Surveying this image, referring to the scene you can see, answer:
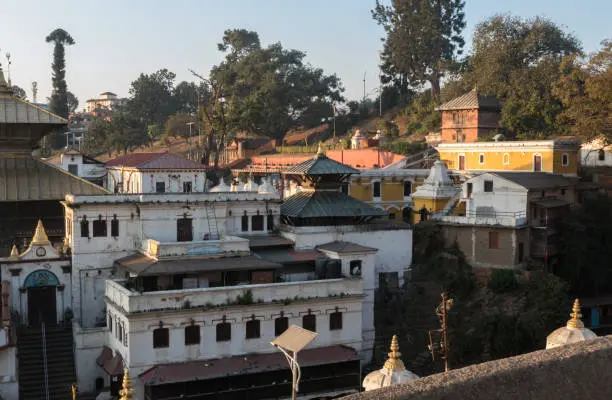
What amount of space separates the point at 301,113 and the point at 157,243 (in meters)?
A: 61.7

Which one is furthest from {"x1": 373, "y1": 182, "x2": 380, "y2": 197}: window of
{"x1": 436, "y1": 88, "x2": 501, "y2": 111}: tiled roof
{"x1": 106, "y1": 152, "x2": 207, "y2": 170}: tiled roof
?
{"x1": 436, "y1": 88, "x2": 501, "y2": 111}: tiled roof

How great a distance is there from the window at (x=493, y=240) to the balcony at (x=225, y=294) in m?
12.4

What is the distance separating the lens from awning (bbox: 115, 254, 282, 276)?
30.8 metres

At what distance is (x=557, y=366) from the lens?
334 inches

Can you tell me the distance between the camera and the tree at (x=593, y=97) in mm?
46594

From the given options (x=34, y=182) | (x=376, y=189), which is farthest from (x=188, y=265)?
(x=376, y=189)

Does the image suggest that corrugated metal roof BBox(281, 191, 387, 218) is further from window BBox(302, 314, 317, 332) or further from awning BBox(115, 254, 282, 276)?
window BBox(302, 314, 317, 332)

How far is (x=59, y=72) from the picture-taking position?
4038 inches

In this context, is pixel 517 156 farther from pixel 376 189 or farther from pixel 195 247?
pixel 195 247

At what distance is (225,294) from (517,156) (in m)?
28.8

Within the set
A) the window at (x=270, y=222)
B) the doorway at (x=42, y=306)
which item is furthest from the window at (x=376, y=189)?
the doorway at (x=42, y=306)

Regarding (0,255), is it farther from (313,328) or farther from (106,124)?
(106,124)

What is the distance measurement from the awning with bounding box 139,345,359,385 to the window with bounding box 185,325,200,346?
791mm

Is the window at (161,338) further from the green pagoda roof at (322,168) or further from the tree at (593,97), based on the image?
the tree at (593,97)
